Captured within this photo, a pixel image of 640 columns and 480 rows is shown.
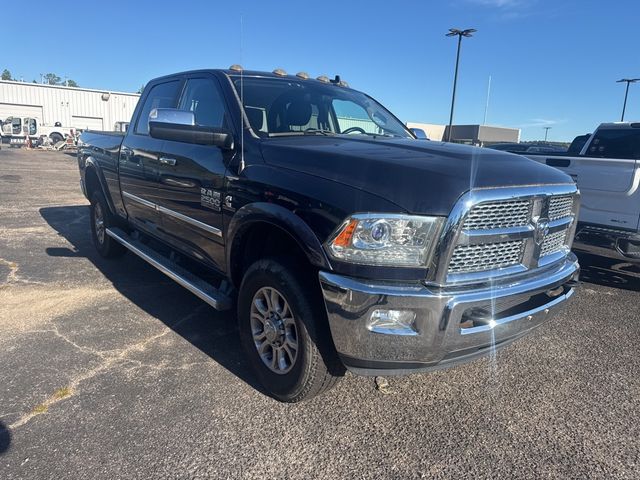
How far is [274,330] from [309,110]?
189cm

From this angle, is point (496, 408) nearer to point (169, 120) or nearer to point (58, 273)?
point (169, 120)

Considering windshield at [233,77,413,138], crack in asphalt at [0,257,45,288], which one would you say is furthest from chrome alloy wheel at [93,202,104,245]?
windshield at [233,77,413,138]

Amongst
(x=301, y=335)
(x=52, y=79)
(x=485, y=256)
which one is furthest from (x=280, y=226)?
(x=52, y=79)

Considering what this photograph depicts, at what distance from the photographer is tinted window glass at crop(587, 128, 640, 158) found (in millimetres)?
6312

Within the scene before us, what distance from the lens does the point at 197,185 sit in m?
3.54

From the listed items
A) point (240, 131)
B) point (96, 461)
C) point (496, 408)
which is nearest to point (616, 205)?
point (496, 408)

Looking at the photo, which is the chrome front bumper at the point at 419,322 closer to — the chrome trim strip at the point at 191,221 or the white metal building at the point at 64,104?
the chrome trim strip at the point at 191,221

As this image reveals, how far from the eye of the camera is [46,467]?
7.62 feet

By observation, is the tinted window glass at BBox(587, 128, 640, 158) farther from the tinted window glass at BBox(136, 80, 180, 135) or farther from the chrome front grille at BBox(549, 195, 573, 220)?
the tinted window glass at BBox(136, 80, 180, 135)

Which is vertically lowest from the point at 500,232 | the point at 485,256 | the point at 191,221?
the point at 191,221

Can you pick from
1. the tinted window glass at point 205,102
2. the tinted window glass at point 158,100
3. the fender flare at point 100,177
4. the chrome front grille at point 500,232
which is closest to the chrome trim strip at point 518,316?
the chrome front grille at point 500,232

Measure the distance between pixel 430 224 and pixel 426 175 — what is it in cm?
27

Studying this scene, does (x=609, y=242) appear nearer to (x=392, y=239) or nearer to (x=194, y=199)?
(x=392, y=239)

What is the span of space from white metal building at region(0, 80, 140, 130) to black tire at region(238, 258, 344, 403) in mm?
44550
